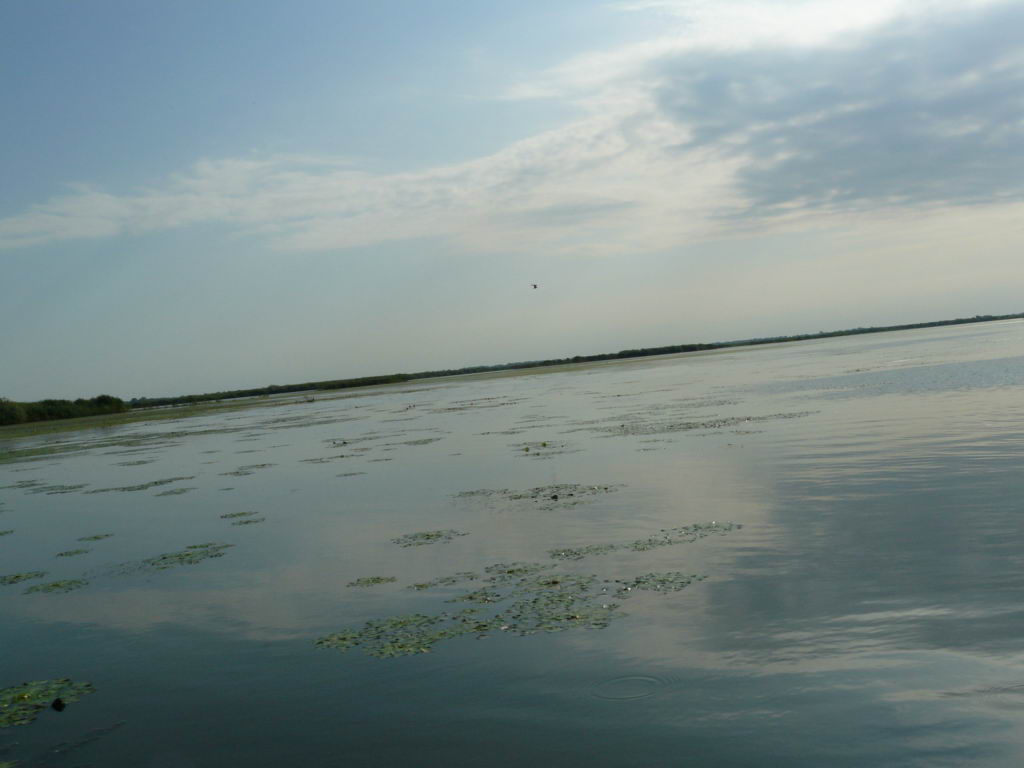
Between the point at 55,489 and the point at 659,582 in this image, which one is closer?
the point at 659,582

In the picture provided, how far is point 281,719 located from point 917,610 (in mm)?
6101

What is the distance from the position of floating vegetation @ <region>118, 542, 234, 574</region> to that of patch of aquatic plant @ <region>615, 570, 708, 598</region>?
7.50 metres

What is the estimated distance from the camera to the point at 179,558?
14.0m

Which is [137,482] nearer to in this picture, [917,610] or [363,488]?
[363,488]

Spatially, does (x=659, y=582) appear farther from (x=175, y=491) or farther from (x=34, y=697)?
(x=175, y=491)

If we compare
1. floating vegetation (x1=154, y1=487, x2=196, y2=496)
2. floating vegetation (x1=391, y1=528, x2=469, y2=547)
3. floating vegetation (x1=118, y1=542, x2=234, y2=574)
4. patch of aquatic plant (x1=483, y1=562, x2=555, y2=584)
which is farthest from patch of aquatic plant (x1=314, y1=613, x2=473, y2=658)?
floating vegetation (x1=154, y1=487, x2=196, y2=496)

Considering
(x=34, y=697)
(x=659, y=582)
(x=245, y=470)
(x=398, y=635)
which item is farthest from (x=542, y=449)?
(x=34, y=697)

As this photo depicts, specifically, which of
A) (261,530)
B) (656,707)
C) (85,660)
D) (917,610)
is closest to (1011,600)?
(917,610)

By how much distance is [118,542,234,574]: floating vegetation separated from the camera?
13492mm

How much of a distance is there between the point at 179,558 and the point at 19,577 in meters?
2.61

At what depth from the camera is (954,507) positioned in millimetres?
12047

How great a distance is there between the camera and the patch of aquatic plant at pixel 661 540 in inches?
457

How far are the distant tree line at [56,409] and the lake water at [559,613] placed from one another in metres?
75.4

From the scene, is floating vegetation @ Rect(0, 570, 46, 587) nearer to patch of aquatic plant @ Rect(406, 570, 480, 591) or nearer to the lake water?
the lake water
